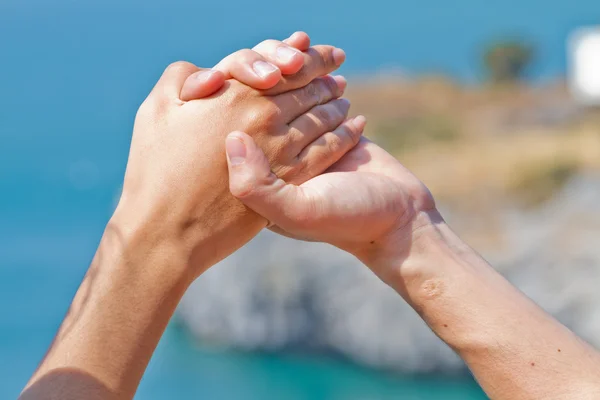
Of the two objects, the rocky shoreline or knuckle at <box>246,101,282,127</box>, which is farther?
the rocky shoreline

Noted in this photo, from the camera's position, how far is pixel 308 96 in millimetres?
1693

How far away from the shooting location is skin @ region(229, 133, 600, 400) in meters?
1.29

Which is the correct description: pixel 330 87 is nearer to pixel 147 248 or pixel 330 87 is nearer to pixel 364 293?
pixel 147 248

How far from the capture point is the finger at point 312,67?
164 cm

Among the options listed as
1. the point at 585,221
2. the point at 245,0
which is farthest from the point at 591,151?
the point at 245,0

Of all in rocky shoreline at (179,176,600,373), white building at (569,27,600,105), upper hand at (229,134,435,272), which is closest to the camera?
upper hand at (229,134,435,272)

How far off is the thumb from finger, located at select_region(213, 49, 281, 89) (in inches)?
6.5

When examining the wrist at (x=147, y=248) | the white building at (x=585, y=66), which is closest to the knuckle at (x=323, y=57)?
the wrist at (x=147, y=248)

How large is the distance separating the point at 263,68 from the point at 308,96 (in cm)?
15

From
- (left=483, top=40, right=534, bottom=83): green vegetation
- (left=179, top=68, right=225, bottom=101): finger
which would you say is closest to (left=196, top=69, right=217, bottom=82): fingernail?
(left=179, top=68, right=225, bottom=101): finger

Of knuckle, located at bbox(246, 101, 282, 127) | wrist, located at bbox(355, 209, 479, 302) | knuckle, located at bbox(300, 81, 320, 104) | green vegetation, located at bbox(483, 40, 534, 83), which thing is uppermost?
knuckle, located at bbox(246, 101, 282, 127)

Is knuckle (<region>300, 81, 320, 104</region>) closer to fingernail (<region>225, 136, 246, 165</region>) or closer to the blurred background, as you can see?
fingernail (<region>225, 136, 246, 165</region>)

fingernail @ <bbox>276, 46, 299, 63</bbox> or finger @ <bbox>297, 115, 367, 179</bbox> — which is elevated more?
fingernail @ <bbox>276, 46, 299, 63</bbox>

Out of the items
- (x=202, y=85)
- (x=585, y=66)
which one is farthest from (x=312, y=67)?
(x=585, y=66)
